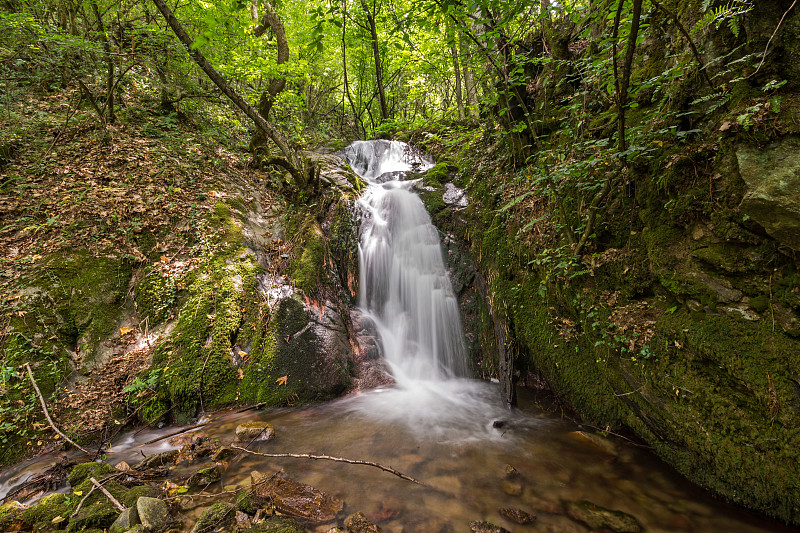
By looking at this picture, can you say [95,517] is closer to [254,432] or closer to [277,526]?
[277,526]

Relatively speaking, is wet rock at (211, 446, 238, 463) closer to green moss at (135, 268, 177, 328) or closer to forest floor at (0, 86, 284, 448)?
forest floor at (0, 86, 284, 448)

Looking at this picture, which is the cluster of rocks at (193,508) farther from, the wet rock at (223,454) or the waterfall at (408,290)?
the waterfall at (408,290)

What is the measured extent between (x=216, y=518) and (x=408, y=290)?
14.7 ft

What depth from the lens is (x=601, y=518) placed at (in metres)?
2.53

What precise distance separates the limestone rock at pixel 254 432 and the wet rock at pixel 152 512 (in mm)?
1201

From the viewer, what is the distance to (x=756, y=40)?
2.31 meters

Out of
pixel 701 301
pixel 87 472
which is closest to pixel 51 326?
pixel 87 472

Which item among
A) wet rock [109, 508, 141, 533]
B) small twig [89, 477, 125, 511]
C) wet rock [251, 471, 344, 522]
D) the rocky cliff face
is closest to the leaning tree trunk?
the rocky cliff face

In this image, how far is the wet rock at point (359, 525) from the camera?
2389 mm

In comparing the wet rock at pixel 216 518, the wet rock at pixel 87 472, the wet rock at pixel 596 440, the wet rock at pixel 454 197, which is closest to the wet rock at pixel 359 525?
the wet rock at pixel 216 518

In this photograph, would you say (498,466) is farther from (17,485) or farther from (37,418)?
(37,418)

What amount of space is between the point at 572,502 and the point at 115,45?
11019mm

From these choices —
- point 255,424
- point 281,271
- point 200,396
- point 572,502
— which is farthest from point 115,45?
point 572,502

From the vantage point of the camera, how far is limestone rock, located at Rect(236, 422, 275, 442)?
3.51 metres
